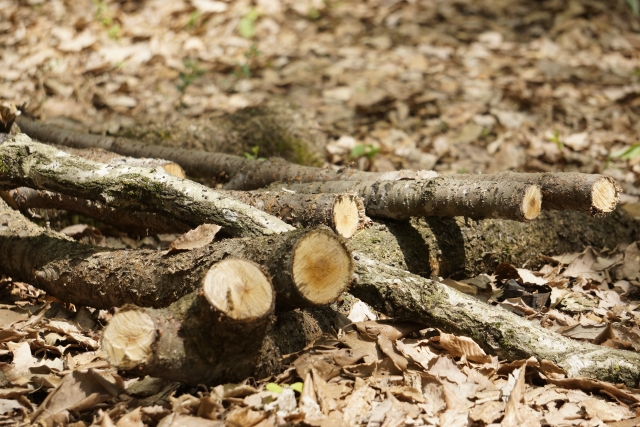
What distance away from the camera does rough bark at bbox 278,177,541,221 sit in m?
3.23

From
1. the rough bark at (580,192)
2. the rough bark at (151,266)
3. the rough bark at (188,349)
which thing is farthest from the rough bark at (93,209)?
the rough bark at (580,192)

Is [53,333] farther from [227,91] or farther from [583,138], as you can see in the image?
[583,138]

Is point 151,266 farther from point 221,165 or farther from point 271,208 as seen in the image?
point 221,165

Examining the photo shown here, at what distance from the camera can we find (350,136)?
636cm

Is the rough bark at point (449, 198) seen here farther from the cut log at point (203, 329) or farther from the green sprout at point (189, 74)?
the green sprout at point (189, 74)

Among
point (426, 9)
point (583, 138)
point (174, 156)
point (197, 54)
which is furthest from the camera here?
point (426, 9)

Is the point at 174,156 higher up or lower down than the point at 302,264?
lower down

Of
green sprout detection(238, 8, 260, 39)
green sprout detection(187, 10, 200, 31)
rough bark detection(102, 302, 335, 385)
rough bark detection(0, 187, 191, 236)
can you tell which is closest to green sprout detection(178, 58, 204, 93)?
green sprout detection(187, 10, 200, 31)

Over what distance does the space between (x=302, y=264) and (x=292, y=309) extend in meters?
0.33

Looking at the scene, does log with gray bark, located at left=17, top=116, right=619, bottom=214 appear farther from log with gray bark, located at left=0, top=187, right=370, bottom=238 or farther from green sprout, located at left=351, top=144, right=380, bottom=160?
green sprout, located at left=351, top=144, right=380, bottom=160

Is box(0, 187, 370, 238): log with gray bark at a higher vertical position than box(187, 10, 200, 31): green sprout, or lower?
lower

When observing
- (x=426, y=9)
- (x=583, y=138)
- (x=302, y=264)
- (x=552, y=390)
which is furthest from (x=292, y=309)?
(x=426, y=9)

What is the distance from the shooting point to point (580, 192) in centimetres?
329

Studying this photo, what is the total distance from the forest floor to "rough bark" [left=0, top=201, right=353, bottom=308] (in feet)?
0.77
